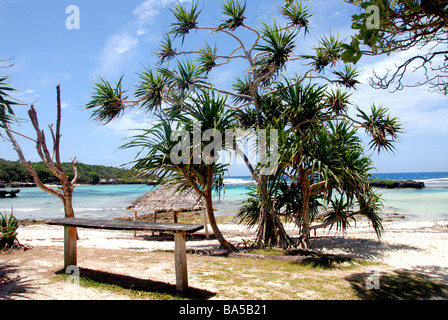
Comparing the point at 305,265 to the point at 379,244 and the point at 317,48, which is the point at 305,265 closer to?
the point at 379,244

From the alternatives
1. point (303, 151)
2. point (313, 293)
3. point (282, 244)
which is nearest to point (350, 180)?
point (303, 151)

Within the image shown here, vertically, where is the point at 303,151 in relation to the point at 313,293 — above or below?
above

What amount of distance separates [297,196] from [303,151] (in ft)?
5.40

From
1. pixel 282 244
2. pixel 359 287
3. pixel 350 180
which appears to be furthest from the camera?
pixel 282 244

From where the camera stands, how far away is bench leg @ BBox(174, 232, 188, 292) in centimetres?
354

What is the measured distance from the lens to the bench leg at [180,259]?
3.54 m

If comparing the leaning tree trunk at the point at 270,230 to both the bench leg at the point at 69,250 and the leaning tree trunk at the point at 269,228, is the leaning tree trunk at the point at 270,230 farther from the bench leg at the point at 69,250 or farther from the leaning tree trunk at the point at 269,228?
the bench leg at the point at 69,250

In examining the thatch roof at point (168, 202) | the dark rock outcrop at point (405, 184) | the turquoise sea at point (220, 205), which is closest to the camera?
the thatch roof at point (168, 202)

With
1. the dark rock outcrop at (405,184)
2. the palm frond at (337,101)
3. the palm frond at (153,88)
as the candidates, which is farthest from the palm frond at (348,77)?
the dark rock outcrop at (405,184)

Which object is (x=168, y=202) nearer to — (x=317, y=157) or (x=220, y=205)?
(x=317, y=157)

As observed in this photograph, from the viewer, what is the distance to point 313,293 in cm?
377

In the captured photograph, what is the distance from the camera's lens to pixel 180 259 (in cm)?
358

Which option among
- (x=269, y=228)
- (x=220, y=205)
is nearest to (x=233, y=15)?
(x=269, y=228)
